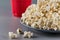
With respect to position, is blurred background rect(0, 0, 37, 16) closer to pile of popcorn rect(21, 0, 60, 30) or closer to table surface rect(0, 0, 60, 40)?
table surface rect(0, 0, 60, 40)

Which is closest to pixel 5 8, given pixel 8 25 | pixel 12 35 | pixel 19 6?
pixel 19 6

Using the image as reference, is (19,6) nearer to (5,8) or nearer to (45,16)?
(5,8)

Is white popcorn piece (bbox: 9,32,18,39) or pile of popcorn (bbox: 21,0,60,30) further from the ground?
pile of popcorn (bbox: 21,0,60,30)

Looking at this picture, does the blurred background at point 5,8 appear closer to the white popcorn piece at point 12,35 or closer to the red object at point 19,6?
the red object at point 19,6

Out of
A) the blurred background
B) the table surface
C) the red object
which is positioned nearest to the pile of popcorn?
the table surface

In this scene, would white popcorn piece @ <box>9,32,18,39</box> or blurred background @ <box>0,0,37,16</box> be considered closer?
white popcorn piece @ <box>9,32,18,39</box>

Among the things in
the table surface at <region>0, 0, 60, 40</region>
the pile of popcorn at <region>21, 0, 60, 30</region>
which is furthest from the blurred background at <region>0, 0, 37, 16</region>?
the pile of popcorn at <region>21, 0, 60, 30</region>

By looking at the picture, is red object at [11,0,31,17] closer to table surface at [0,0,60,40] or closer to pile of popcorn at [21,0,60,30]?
table surface at [0,0,60,40]

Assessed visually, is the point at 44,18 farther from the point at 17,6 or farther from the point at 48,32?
the point at 17,6
